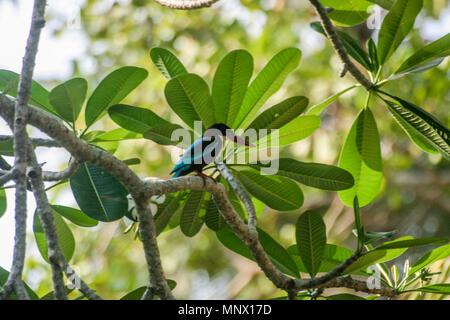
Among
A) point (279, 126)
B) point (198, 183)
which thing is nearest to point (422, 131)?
point (279, 126)

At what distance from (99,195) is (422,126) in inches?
53.4

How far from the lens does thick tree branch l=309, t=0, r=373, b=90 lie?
2.02 metres

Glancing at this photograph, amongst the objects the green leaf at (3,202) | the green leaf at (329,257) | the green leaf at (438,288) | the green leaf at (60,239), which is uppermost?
the green leaf at (3,202)

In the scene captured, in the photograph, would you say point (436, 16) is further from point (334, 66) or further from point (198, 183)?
point (198, 183)


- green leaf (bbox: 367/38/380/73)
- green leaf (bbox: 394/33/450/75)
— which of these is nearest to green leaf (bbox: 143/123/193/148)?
green leaf (bbox: 367/38/380/73)

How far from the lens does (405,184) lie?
22.5ft

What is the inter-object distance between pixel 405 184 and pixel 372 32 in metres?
2.11

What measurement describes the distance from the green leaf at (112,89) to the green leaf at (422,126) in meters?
1.09

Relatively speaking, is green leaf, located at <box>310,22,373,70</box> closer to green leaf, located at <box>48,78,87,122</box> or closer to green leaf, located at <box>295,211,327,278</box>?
green leaf, located at <box>295,211,327,278</box>

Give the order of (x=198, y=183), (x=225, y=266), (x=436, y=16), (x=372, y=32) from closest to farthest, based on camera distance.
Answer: (x=198, y=183), (x=436, y=16), (x=372, y=32), (x=225, y=266)

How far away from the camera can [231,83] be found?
2131 millimetres

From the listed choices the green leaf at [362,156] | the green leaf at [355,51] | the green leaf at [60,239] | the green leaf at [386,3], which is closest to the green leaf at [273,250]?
the green leaf at [362,156]

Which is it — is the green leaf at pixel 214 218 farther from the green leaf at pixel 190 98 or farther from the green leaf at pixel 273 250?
the green leaf at pixel 190 98

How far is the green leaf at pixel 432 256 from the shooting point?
6.64 ft
